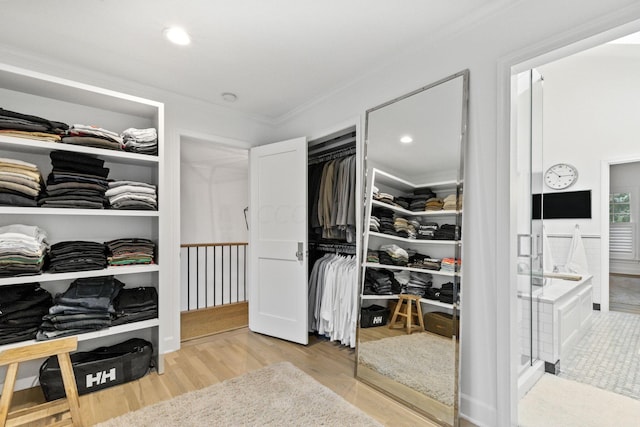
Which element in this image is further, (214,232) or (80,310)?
(214,232)

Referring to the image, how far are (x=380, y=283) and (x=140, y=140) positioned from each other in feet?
7.14

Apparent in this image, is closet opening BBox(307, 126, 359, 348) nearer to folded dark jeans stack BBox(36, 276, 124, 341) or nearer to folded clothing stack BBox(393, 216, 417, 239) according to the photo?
folded clothing stack BBox(393, 216, 417, 239)

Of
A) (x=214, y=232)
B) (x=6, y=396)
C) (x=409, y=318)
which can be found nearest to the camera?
(x=6, y=396)

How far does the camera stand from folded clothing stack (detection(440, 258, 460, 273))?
190 cm

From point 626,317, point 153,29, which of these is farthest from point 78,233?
point 626,317

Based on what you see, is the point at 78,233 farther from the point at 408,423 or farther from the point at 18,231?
the point at 408,423

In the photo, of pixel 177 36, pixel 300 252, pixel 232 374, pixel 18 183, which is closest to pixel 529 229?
pixel 300 252

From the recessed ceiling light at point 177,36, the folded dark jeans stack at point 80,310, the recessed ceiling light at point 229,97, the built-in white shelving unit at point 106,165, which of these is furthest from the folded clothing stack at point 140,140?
the folded dark jeans stack at point 80,310

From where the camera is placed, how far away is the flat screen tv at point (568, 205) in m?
4.64

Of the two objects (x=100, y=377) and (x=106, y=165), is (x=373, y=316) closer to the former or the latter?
(x=100, y=377)

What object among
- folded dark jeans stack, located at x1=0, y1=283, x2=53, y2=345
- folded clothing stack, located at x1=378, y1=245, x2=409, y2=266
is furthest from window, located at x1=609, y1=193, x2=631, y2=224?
folded dark jeans stack, located at x1=0, y1=283, x2=53, y2=345

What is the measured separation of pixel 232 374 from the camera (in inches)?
94.3

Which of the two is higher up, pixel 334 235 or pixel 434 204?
pixel 434 204

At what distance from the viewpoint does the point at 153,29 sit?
200 centimetres
